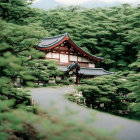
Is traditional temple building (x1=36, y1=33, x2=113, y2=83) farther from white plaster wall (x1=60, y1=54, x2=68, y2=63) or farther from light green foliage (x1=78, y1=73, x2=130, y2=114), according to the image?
light green foliage (x1=78, y1=73, x2=130, y2=114)

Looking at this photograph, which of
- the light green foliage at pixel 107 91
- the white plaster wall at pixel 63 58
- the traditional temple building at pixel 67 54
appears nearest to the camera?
the light green foliage at pixel 107 91

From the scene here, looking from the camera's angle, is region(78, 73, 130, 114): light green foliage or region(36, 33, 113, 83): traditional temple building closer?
region(78, 73, 130, 114): light green foliage

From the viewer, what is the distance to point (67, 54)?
22.1m

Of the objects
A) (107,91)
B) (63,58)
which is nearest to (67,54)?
(63,58)

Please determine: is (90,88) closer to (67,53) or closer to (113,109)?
(113,109)

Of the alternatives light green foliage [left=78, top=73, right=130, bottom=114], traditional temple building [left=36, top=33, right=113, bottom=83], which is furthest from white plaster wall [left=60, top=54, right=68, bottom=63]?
light green foliage [left=78, top=73, right=130, bottom=114]

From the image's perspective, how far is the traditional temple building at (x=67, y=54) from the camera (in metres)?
20.4

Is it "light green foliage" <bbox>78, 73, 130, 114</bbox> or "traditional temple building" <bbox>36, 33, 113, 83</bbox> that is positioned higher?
"traditional temple building" <bbox>36, 33, 113, 83</bbox>

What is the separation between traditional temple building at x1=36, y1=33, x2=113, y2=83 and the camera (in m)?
20.4

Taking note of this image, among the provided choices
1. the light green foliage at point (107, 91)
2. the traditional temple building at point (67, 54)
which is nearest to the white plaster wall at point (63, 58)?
the traditional temple building at point (67, 54)

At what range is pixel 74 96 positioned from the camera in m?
12.9

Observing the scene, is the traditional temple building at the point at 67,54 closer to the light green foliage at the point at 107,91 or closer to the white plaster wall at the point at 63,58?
the white plaster wall at the point at 63,58

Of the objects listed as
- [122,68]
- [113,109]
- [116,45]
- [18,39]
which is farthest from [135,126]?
[116,45]

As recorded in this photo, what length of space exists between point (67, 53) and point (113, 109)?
1025 centimetres
